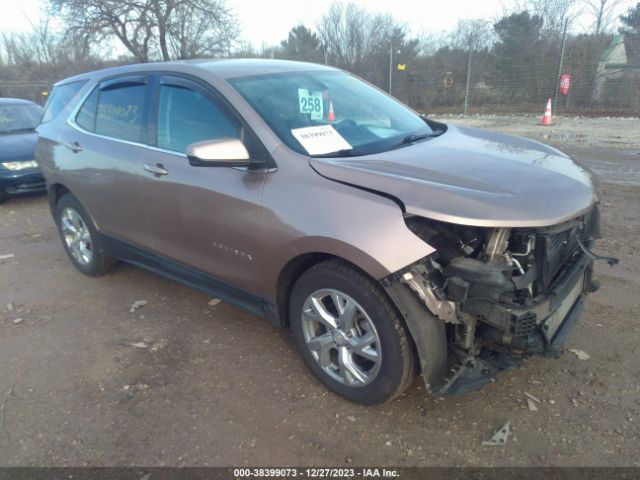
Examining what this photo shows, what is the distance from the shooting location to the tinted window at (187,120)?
9.93 feet

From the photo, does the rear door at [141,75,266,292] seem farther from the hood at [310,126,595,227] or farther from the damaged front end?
the damaged front end

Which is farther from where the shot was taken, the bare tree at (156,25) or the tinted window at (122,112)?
the bare tree at (156,25)

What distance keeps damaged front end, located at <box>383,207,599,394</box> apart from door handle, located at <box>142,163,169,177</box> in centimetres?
181

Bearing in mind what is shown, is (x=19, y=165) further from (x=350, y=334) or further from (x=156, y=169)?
(x=350, y=334)

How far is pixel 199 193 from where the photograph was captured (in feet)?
10.1

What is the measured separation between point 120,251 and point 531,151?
3237 mm

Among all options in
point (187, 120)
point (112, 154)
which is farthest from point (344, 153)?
point (112, 154)

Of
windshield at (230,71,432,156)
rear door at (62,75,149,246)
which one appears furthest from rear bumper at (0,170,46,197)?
windshield at (230,71,432,156)

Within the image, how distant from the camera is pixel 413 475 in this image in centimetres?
228

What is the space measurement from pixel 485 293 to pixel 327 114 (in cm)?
165

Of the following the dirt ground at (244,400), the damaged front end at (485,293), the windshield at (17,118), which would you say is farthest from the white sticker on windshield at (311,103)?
the windshield at (17,118)

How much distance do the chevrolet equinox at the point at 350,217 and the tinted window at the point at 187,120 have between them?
12 millimetres

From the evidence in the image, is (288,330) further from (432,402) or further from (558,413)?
(558,413)

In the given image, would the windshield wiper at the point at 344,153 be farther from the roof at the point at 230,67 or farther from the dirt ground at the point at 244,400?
the dirt ground at the point at 244,400
